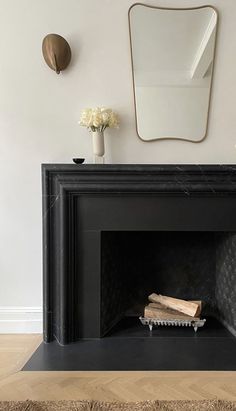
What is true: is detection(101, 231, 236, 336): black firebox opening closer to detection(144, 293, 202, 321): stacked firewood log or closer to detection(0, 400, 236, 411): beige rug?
detection(144, 293, 202, 321): stacked firewood log

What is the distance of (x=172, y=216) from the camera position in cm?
212

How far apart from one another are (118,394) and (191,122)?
1.64 m

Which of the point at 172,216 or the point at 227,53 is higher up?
the point at 227,53

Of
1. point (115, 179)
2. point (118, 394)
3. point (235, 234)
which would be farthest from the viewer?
point (235, 234)

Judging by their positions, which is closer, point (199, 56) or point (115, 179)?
point (115, 179)

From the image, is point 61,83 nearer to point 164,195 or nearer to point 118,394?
point 164,195

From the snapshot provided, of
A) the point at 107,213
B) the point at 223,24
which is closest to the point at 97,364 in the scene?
the point at 107,213

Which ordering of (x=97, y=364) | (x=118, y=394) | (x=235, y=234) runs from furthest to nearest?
(x=235, y=234)
(x=97, y=364)
(x=118, y=394)

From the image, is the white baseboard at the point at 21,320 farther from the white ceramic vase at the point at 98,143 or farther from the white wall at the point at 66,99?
the white ceramic vase at the point at 98,143

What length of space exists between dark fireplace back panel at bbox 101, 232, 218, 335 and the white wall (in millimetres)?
556

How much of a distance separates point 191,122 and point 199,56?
0.42 m

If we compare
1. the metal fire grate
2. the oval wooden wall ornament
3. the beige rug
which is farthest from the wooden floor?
the oval wooden wall ornament

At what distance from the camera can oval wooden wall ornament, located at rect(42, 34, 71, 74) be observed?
86.0 inches

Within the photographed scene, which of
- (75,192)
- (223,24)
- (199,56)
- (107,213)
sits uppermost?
(223,24)
